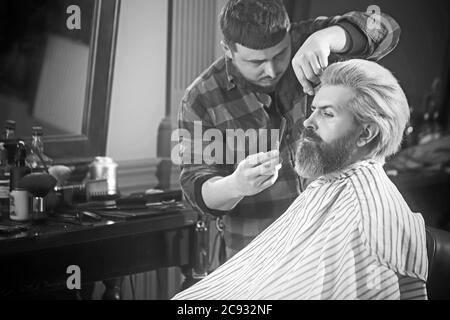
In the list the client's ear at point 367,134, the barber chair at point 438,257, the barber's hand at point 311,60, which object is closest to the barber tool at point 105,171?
the barber's hand at point 311,60

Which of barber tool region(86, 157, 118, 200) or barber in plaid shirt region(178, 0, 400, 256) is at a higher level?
barber in plaid shirt region(178, 0, 400, 256)

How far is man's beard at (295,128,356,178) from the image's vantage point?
188 cm

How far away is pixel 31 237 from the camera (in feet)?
6.37

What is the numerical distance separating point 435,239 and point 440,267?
83 millimetres

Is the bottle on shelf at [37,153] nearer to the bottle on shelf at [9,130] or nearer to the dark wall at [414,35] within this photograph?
the bottle on shelf at [9,130]

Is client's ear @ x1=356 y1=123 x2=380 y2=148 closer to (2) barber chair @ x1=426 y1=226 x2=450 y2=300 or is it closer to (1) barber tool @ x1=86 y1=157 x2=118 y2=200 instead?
(2) barber chair @ x1=426 y1=226 x2=450 y2=300

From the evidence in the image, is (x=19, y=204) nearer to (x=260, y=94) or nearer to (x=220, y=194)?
(x=220, y=194)

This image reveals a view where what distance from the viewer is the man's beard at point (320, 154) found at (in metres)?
1.88

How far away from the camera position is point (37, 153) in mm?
A: 2207

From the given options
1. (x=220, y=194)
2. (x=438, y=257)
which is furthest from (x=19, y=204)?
(x=438, y=257)

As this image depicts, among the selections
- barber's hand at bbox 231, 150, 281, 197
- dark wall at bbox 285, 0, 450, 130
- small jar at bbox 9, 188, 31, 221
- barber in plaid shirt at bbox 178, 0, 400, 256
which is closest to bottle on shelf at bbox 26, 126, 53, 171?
small jar at bbox 9, 188, 31, 221

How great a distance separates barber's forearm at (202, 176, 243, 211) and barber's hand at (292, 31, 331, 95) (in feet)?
1.16
